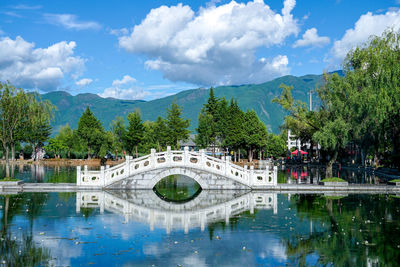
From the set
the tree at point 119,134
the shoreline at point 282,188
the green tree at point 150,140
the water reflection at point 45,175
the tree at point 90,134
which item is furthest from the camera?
the green tree at point 150,140

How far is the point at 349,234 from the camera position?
1284 cm

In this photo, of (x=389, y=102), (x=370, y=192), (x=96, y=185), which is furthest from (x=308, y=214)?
(x=389, y=102)

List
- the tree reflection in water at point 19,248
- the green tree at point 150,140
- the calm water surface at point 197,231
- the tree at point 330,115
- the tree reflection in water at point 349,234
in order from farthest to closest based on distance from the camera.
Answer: the green tree at point 150,140, the tree at point 330,115, the tree reflection in water at point 349,234, the calm water surface at point 197,231, the tree reflection in water at point 19,248

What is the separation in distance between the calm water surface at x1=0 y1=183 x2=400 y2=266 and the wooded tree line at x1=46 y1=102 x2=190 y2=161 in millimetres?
38453

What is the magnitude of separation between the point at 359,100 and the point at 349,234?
1795 cm

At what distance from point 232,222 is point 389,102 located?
821 inches

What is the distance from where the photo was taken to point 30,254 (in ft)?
33.7

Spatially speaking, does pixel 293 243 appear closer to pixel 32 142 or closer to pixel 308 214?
pixel 308 214

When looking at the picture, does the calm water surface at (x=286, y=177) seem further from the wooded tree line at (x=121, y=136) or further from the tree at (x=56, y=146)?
the tree at (x=56, y=146)

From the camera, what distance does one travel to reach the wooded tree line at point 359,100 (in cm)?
2884

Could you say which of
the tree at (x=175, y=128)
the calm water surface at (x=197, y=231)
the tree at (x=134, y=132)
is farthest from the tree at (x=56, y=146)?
the calm water surface at (x=197, y=231)

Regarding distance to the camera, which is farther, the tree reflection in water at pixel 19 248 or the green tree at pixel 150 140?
the green tree at pixel 150 140

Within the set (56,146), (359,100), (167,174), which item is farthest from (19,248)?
(56,146)

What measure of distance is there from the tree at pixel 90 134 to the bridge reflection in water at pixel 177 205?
42.6 m
